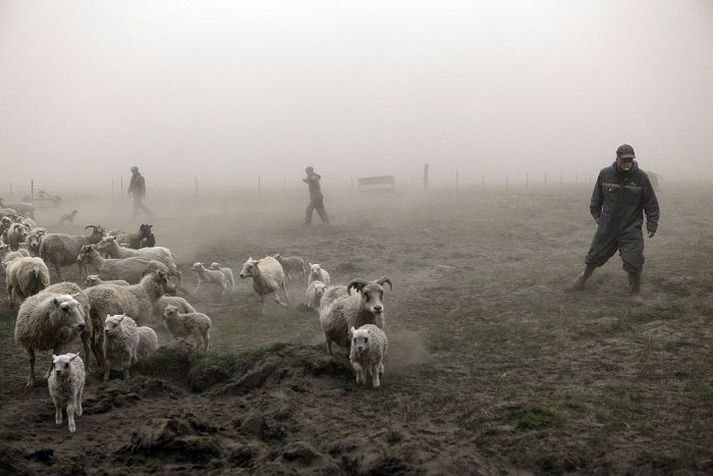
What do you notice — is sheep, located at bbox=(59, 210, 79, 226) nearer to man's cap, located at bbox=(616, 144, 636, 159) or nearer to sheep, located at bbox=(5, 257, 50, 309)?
sheep, located at bbox=(5, 257, 50, 309)

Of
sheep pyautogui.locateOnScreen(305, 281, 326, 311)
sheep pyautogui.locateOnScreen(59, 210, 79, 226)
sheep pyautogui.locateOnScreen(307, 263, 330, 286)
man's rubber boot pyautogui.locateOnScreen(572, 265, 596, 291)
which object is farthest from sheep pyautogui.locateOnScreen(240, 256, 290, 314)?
sheep pyautogui.locateOnScreen(59, 210, 79, 226)

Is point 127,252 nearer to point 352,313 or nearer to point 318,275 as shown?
point 318,275

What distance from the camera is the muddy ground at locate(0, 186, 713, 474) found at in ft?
16.9

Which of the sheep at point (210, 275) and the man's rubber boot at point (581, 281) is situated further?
the sheep at point (210, 275)

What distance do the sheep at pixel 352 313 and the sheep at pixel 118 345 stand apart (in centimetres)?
272

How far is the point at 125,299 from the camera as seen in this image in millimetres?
8766

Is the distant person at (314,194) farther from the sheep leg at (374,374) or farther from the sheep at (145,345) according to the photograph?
the sheep leg at (374,374)

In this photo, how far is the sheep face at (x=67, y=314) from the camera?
280 inches

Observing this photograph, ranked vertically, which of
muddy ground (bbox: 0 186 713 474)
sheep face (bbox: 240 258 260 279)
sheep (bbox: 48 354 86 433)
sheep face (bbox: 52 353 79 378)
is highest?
sheep face (bbox: 240 258 260 279)

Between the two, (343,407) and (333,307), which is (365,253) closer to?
(333,307)

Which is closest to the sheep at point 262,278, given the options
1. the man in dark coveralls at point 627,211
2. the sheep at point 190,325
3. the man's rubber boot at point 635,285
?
the sheep at point 190,325

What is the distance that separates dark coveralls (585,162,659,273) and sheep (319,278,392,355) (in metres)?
4.98

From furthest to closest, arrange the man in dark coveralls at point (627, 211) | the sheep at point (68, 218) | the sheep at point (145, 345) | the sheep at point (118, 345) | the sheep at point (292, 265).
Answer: the sheep at point (68, 218), the sheep at point (292, 265), the man in dark coveralls at point (627, 211), the sheep at point (145, 345), the sheep at point (118, 345)

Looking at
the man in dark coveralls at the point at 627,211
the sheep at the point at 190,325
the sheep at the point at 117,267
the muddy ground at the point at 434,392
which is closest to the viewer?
the muddy ground at the point at 434,392
